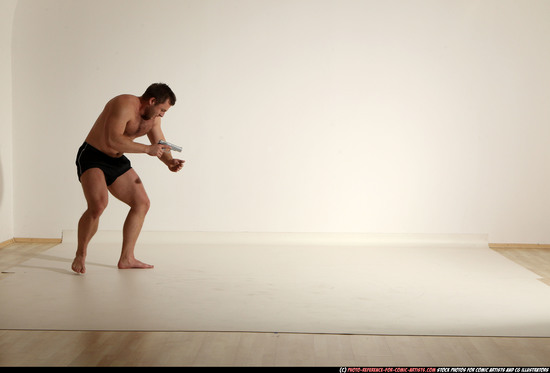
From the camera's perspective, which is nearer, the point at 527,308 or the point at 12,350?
the point at 12,350

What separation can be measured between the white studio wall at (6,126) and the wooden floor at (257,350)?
8.29 ft

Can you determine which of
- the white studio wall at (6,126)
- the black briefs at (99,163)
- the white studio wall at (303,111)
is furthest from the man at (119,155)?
the white studio wall at (6,126)

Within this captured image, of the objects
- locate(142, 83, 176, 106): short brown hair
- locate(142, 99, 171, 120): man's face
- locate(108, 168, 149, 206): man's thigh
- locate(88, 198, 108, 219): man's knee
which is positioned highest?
locate(142, 83, 176, 106): short brown hair

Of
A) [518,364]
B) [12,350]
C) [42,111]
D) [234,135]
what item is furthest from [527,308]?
[42,111]

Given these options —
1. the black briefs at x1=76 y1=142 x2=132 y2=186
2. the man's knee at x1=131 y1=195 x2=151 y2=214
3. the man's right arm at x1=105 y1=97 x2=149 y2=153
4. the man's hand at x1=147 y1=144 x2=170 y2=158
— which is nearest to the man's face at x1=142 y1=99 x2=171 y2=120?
the man's right arm at x1=105 y1=97 x2=149 y2=153

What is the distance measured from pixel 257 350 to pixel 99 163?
184 cm

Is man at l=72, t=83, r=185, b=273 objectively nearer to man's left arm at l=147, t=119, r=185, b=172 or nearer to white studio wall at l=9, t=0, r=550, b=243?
man's left arm at l=147, t=119, r=185, b=172

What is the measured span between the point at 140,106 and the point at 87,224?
0.75 metres

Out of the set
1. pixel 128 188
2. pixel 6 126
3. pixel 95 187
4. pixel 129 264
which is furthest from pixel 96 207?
pixel 6 126

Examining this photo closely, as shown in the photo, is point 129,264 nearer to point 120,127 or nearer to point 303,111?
point 120,127

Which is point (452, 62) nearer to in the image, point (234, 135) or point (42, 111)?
point (234, 135)

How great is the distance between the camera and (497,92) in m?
5.24

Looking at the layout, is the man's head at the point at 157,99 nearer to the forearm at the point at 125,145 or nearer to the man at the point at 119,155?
the man at the point at 119,155

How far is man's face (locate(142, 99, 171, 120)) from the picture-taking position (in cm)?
393
